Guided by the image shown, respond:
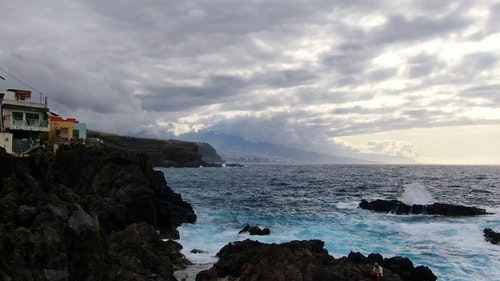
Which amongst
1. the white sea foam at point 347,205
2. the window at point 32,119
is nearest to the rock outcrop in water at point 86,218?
the window at point 32,119

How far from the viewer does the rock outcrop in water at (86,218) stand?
16.6 meters

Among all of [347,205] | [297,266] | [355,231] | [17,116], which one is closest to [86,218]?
[297,266]

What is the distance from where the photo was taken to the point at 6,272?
14.6 metres

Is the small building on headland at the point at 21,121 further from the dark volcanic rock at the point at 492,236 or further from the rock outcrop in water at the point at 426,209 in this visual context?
the dark volcanic rock at the point at 492,236

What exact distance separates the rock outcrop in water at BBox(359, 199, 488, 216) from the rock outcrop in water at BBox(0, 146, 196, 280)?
29387mm

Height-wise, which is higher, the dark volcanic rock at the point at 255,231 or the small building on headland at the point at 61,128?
the small building on headland at the point at 61,128

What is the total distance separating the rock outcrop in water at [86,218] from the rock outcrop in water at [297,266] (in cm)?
400

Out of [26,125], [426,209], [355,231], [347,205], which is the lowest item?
[355,231]

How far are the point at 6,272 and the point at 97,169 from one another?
3509cm

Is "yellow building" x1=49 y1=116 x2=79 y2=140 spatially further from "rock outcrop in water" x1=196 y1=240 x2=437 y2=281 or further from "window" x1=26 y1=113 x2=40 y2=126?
"rock outcrop in water" x1=196 y1=240 x2=437 y2=281

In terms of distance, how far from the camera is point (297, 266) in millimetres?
24953

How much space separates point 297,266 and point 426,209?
139ft

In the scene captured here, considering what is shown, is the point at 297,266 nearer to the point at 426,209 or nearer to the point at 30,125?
the point at 30,125

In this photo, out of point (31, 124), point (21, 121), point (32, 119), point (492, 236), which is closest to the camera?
point (492, 236)
